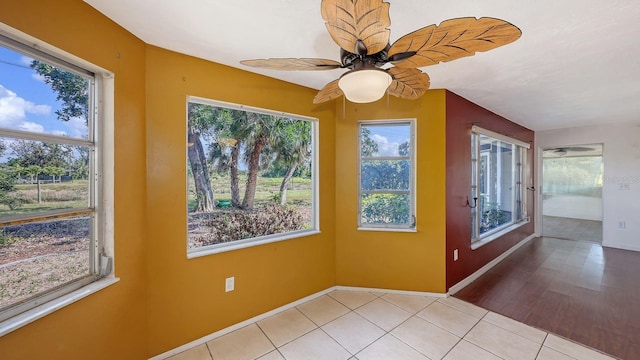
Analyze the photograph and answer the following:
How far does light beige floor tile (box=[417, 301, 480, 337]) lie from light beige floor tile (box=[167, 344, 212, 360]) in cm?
185

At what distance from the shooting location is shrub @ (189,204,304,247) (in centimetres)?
197

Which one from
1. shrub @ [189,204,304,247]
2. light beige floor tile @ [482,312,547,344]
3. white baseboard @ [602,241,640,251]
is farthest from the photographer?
white baseboard @ [602,241,640,251]

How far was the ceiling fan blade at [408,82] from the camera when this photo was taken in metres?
1.19

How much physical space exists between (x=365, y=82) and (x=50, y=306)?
70.9 inches

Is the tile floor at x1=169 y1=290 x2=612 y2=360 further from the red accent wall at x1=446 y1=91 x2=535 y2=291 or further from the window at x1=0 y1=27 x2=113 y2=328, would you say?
the window at x1=0 y1=27 x2=113 y2=328

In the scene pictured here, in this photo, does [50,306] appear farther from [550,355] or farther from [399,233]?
[550,355]

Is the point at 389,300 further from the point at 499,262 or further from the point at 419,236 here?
the point at 499,262

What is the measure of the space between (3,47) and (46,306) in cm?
117

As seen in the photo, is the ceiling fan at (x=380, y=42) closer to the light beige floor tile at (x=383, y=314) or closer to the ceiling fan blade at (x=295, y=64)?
the ceiling fan blade at (x=295, y=64)

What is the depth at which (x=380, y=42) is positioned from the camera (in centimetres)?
95

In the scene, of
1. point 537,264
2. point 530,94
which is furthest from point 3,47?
point 537,264

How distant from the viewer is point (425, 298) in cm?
246

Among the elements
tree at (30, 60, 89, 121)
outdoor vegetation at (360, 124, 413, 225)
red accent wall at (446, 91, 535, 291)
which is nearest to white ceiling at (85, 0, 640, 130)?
red accent wall at (446, 91, 535, 291)

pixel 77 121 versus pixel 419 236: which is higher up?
pixel 77 121
